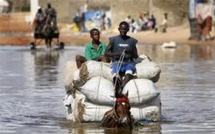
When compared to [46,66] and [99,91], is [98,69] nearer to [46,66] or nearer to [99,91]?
[99,91]

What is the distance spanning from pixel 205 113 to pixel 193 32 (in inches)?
1252

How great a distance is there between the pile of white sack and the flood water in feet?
0.59

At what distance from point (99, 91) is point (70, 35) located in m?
41.4

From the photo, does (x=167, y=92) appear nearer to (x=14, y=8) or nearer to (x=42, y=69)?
(x=42, y=69)

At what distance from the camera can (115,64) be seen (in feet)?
48.0

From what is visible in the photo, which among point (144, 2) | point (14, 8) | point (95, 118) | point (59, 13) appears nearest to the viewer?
point (95, 118)

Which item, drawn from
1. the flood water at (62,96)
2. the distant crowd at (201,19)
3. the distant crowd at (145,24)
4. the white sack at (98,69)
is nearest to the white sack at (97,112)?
the flood water at (62,96)

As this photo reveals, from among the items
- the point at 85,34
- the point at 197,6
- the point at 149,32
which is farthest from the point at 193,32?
the point at 85,34

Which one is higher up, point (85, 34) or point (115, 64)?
point (115, 64)

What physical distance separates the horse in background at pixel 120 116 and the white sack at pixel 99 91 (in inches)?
14.1

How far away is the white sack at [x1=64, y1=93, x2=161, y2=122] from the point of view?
14.0 m

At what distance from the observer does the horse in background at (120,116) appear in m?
13.2

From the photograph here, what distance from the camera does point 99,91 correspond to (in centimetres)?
1387

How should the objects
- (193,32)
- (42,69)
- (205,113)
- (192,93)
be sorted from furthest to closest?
(193,32), (42,69), (192,93), (205,113)
